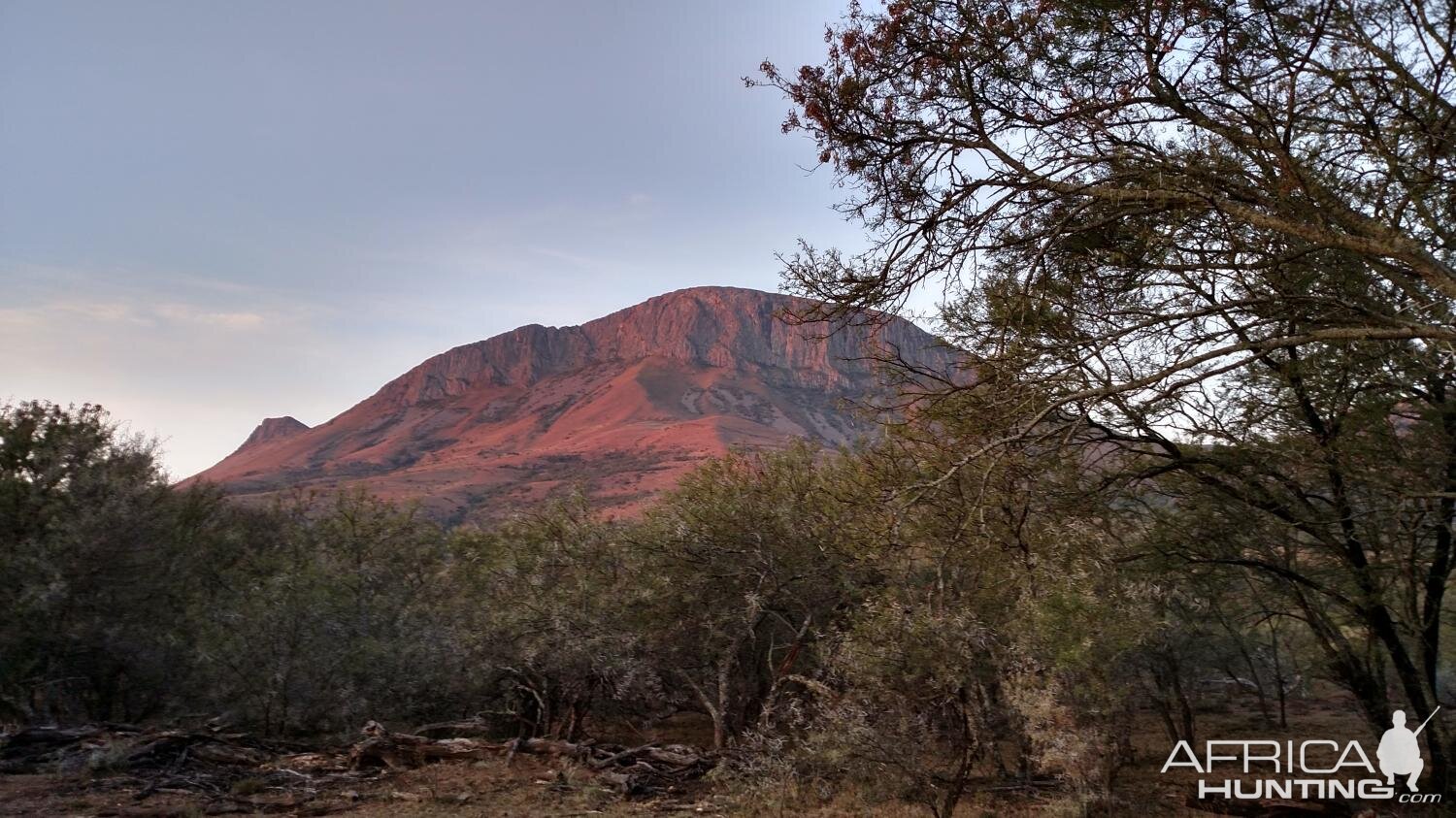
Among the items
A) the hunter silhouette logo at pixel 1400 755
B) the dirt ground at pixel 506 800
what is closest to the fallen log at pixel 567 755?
the dirt ground at pixel 506 800

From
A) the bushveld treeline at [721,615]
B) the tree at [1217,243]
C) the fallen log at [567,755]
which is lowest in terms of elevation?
the fallen log at [567,755]

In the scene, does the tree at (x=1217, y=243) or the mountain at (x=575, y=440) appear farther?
the mountain at (x=575, y=440)

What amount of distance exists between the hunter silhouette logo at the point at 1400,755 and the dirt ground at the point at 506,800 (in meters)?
0.35

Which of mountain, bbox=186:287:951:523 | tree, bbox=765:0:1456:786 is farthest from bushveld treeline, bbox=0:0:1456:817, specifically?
mountain, bbox=186:287:951:523

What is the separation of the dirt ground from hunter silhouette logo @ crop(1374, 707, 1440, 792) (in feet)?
1.15

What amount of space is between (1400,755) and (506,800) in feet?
34.7

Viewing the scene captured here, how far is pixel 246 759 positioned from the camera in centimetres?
1106

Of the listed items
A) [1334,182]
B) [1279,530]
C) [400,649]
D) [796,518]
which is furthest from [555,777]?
[1334,182]

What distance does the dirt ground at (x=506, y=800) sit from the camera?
8531 mm

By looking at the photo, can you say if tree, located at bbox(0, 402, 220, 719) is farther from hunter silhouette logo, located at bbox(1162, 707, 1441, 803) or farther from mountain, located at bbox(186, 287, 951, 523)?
mountain, located at bbox(186, 287, 951, 523)

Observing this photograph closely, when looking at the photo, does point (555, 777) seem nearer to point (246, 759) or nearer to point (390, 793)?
point (390, 793)

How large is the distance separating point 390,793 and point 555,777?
2.28m

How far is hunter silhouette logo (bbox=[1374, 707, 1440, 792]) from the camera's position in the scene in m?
7.91

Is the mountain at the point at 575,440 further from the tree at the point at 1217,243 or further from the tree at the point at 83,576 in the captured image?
the tree at the point at 1217,243
